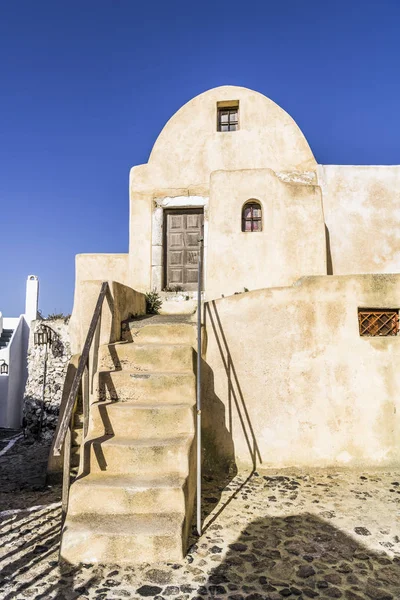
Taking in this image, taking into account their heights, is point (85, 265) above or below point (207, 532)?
above

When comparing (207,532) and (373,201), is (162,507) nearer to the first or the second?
(207,532)

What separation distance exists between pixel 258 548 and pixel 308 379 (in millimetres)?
2419

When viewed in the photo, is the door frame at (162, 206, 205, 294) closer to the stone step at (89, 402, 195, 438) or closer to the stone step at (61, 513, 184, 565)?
the stone step at (89, 402, 195, 438)

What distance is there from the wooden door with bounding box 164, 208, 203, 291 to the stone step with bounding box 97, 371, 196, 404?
4.29 m

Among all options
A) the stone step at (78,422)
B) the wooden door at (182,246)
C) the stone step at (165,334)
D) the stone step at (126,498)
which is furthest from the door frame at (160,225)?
the stone step at (126,498)

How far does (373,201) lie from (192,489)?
23.3 ft

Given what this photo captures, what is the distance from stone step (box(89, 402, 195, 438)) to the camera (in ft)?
13.9

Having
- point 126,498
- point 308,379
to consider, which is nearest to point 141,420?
point 126,498

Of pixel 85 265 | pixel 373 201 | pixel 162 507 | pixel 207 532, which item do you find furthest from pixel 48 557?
pixel 373 201

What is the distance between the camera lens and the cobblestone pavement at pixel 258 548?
3020mm

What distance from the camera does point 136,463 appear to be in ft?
12.8

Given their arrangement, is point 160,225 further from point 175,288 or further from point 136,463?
point 136,463

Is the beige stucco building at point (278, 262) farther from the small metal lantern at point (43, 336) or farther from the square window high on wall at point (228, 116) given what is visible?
the small metal lantern at point (43, 336)

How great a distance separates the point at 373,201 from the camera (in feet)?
28.7
